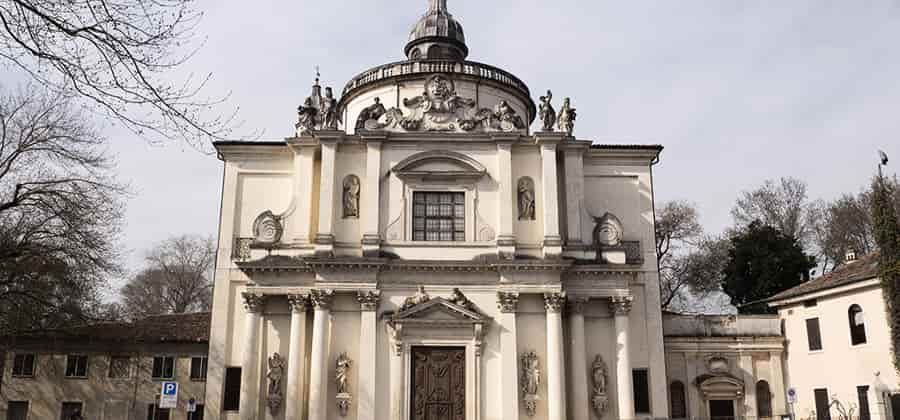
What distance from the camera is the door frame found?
23000 millimetres

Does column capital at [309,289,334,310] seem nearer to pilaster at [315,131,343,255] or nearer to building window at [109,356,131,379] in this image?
pilaster at [315,131,343,255]

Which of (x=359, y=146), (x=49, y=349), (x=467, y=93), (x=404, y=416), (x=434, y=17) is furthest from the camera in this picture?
(x=434, y=17)

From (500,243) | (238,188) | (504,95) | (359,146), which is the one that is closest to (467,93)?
(504,95)

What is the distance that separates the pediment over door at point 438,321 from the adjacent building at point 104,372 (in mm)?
11885

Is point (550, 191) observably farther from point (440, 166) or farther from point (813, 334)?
point (813, 334)

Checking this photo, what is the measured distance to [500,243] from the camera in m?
24.1

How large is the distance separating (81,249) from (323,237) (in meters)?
7.79

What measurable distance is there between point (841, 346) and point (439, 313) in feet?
45.1

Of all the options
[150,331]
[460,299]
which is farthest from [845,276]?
[150,331]

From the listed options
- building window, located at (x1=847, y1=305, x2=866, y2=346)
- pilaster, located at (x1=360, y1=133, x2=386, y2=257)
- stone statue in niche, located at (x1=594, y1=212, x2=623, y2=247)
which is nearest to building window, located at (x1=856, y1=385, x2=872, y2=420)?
building window, located at (x1=847, y1=305, x2=866, y2=346)

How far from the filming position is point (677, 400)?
26.2 meters

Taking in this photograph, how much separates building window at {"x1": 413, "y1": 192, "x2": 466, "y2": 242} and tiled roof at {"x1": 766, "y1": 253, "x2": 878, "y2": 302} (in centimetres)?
1255

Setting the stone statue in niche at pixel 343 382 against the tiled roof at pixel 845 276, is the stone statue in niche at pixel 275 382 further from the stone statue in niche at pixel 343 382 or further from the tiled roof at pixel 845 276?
the tiled roof at pixel 845 276

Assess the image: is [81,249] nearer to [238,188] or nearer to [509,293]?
[238,188]
